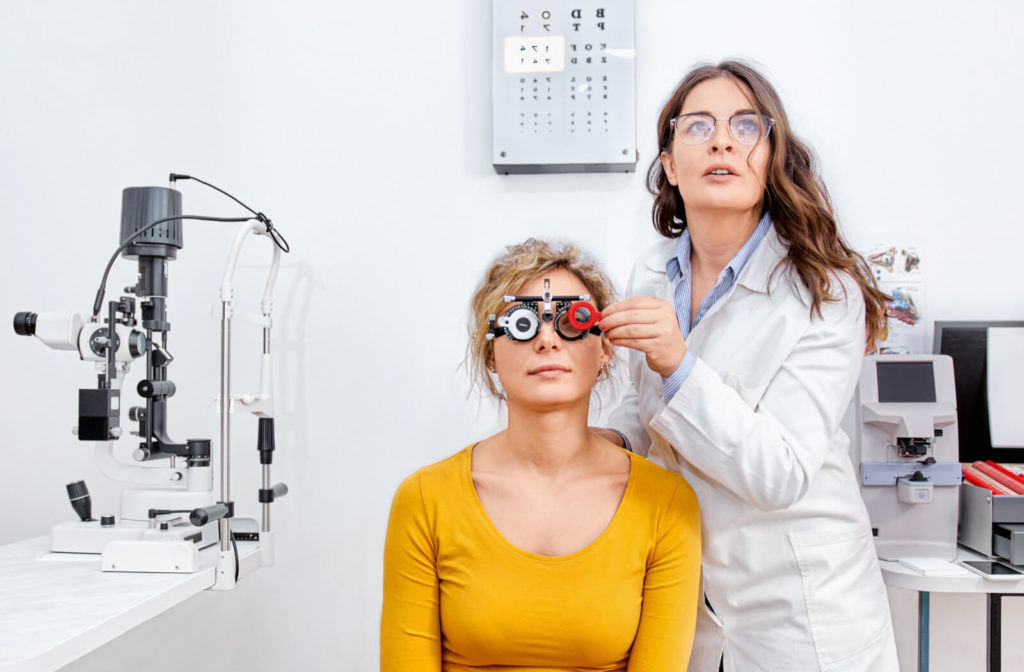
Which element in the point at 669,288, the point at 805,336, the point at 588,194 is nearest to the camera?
the point at 805,336

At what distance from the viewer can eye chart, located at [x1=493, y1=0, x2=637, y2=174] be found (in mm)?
1881

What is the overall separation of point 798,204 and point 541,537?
2.35ft

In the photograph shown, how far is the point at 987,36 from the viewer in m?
1.91

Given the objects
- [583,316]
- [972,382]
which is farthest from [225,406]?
[972,382]

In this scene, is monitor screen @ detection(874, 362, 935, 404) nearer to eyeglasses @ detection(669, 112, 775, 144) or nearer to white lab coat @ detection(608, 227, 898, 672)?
white lab coat @ detection(608, 227, 898, 672)

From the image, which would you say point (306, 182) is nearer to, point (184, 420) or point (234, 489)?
point (184, 420)

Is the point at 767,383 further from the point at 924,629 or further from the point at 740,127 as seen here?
the point at 924,629

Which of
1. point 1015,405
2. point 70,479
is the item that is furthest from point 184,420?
point 1015,405

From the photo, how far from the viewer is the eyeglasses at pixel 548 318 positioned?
1108mm

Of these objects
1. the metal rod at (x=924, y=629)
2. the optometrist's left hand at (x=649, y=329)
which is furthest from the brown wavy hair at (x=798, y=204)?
the metal rod at (x=924, y=629)

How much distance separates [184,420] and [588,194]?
1303mm

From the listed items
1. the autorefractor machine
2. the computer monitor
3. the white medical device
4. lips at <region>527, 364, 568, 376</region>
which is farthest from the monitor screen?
the autorefractor machine

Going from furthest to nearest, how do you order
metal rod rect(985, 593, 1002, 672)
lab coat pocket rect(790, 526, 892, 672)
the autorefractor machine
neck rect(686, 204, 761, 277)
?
metal rod rect(985, 593, 1002, 672)
the autorefractor machine
neck rect(686, 204, 761, 277)
lab coat pocket rect(790, 526, 892, 672)

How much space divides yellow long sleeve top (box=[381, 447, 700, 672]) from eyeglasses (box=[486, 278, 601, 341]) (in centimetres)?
27
